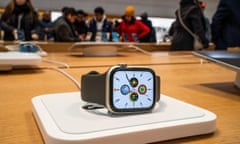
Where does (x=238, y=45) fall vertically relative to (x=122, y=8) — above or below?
below

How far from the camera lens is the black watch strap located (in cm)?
33

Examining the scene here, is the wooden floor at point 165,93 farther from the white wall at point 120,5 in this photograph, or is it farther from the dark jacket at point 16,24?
the white wall at point 120,5

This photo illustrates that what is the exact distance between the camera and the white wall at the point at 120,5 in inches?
242

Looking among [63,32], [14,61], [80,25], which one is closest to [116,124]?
[14,61]

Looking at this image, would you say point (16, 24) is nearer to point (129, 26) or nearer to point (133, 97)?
point (129, 26)

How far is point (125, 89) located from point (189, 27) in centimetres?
202

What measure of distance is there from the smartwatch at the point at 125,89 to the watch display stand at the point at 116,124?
0.01 metres

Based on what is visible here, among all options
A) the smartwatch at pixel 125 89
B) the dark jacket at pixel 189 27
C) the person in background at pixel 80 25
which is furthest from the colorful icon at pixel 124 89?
the person in background at pixel 80 25

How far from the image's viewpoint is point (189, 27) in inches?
87.9

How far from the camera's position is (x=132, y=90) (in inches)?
12.8

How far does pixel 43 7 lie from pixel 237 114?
611 centimetres

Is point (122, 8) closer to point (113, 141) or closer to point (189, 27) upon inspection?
point (189, 27)

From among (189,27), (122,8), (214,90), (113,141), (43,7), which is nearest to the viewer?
(113,141)

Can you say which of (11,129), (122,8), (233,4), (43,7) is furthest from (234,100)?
(122,8)
